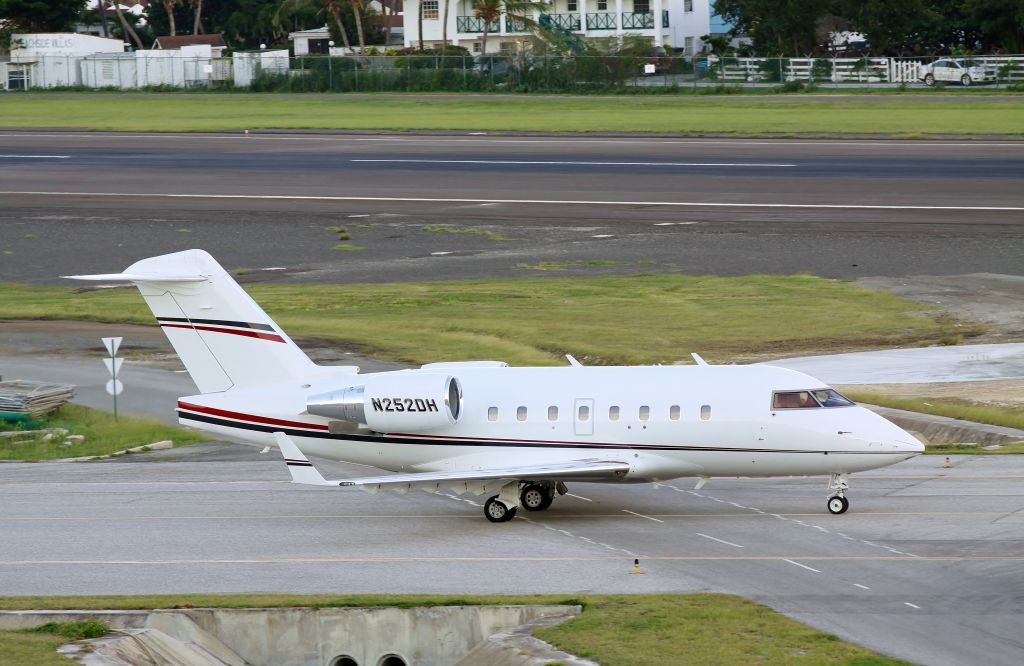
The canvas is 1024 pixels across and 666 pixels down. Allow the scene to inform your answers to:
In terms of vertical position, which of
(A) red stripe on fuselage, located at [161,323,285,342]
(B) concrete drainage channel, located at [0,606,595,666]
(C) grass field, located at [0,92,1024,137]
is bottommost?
(B) concrete drainage channel, located at [0,606,595,666]

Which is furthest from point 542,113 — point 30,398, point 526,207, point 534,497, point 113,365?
point 534,497

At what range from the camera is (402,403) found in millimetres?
28859

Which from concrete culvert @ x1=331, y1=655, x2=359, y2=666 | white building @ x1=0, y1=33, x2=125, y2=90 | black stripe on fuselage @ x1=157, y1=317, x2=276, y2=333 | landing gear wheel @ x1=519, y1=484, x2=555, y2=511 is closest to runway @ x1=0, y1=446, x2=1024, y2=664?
landing gear wheel @ x1=519, y1=484, x2=555, y2=511

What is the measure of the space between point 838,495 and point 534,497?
6249 mm

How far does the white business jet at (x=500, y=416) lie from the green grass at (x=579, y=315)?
47.2 feet

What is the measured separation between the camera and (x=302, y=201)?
237 feet

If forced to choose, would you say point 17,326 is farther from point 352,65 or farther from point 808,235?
point 352,65

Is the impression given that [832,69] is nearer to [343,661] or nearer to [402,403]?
[402,403]

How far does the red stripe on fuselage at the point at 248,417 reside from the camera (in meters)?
29.7

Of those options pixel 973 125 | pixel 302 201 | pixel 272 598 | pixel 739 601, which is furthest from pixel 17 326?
pixel 973 125

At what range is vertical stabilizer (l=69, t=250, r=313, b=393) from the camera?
30172 millimetres

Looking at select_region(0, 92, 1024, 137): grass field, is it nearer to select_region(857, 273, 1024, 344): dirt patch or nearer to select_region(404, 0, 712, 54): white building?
select_region(404, 0, 712, 54): white building

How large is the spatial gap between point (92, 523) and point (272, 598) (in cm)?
734

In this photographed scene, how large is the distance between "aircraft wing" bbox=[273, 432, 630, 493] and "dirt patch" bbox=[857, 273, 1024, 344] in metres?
22.6
